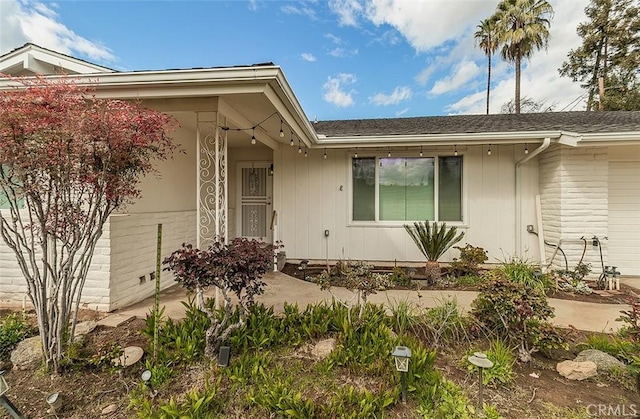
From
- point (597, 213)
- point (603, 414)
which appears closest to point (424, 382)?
point (603, 414)

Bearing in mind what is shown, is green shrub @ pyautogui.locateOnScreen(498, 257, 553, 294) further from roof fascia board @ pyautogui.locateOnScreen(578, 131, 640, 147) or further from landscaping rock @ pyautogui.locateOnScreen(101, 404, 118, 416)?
landscaping rock @ pyautogui.locateOnScreen(101, 404, 118, 416)

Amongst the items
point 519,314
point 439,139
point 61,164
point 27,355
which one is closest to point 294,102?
point 61,164

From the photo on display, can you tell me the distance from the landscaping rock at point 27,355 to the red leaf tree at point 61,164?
247mm

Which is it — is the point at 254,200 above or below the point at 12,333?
above

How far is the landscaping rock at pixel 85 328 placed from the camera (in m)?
2.88

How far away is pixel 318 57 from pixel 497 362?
36.7 feet

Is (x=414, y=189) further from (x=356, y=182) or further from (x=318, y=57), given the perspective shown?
(x=318, y=57)

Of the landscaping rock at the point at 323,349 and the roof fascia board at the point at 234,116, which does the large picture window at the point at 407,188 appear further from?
the landscaping rock at the point at 323,349

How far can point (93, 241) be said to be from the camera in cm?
250

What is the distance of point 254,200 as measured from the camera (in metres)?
7.05

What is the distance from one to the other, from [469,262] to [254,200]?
196 inches

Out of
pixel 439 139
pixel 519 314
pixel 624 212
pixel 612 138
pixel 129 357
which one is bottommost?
pixel 129 357

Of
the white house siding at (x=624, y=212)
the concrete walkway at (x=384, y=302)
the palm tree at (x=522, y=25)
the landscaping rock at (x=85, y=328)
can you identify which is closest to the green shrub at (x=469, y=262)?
the concrete walkway at (x=384, y=302)

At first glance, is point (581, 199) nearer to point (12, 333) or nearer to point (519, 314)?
point (519, 314)
